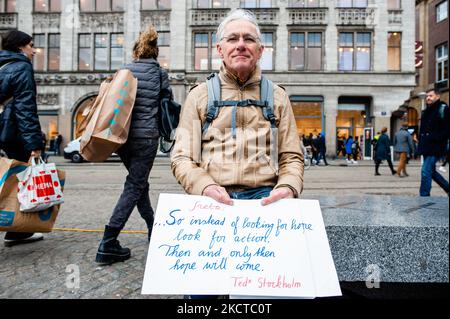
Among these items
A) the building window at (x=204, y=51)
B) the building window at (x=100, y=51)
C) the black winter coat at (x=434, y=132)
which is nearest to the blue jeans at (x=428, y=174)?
the black winter coat at (x=434, y=132)

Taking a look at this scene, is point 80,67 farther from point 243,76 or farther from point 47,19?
point 243,76

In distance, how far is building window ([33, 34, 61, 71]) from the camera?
80.9 feet

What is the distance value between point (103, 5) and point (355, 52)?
18102 millimetres

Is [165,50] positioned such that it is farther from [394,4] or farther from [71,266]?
[71,266]

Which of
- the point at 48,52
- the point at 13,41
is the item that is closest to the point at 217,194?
the point at 13,41

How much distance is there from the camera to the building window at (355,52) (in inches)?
928

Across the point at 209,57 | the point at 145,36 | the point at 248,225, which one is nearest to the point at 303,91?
the point at 209,57

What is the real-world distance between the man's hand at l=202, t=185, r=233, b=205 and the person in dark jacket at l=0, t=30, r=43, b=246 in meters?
2.40

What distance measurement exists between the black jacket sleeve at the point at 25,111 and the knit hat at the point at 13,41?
260mm

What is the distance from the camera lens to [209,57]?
24.2 meters

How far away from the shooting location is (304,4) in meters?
23.8

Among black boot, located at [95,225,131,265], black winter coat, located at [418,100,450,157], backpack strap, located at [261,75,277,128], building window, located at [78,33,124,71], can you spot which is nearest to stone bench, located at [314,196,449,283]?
backpack strap, located at [261,75,277,128]

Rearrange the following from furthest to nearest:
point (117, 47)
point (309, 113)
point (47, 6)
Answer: point (47, 6) → point (117, 47) → point (309, 113)

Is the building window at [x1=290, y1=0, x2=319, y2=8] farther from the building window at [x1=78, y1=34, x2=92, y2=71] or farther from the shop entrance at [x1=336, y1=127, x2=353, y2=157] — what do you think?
the building window at [x1=78, y1=34, x2=92, y2=71]
